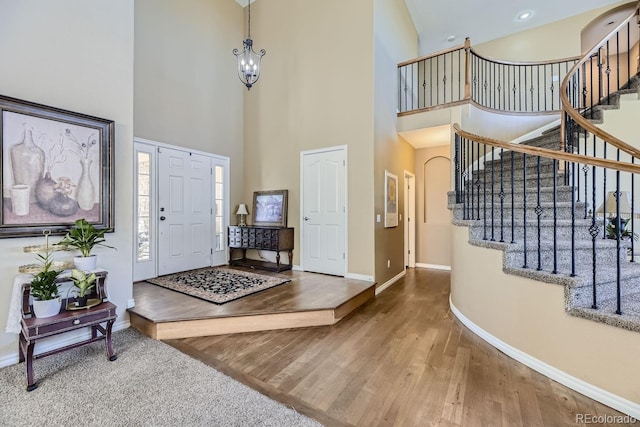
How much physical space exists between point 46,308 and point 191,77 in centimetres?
408

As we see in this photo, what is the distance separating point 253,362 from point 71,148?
2481 millimetres

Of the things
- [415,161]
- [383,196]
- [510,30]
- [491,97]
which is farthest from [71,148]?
[510,30]

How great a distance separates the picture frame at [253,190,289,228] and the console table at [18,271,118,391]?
2888mm

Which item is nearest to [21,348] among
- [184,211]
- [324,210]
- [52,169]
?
[52,169]

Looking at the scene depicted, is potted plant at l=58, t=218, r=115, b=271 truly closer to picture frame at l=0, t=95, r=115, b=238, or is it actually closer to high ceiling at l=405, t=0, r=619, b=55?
picture frame at l=0, t=95, r=115, b=238

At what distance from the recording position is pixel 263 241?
491cm

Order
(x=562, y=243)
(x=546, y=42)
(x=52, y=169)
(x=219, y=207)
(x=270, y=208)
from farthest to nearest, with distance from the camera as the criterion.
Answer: (x=546, y=42), (x=219, y=207), (x=270, y=208), (x=562, y=243), (x=52, y=169)

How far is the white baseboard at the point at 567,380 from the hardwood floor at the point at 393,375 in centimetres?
4

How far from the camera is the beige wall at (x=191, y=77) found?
13.9 ft

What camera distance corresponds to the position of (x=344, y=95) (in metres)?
4.46

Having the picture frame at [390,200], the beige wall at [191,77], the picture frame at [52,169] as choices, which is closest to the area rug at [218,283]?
the picture frame at [52,169]

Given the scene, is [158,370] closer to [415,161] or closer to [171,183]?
[171,183]

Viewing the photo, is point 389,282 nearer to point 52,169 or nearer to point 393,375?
point 393,375

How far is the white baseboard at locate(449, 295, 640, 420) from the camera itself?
1.71 metres
